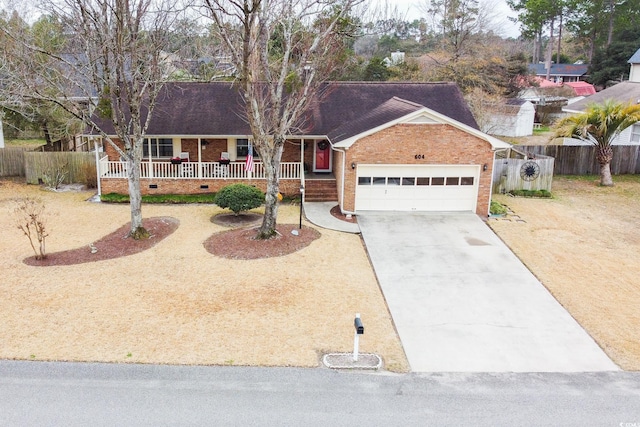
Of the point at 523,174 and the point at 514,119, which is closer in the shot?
the point at 523,174

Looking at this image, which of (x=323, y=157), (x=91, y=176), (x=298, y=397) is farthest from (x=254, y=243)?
(x=91, y=176)

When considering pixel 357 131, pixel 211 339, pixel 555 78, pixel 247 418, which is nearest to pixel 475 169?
pixel 357 131

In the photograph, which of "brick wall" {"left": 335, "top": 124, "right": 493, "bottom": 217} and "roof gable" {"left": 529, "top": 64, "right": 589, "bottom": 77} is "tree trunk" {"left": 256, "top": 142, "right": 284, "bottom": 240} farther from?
"roof gable" {"left": 529, "top": 64, "right": 589, "bottom": 77}

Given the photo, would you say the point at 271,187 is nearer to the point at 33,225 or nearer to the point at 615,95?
the point at 33,225

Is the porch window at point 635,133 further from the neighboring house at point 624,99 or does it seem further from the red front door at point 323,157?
the red front door at point 323,157

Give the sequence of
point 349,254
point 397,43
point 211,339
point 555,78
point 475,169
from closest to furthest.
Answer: point 211,339 < point 349,254 < point 475,169 < point 397,43 < point 555,78

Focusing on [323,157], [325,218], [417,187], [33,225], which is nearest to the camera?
[33,225]

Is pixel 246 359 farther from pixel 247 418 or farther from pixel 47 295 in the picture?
pixel 47 295

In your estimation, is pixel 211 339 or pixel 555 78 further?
Answer: pixel 555 78
